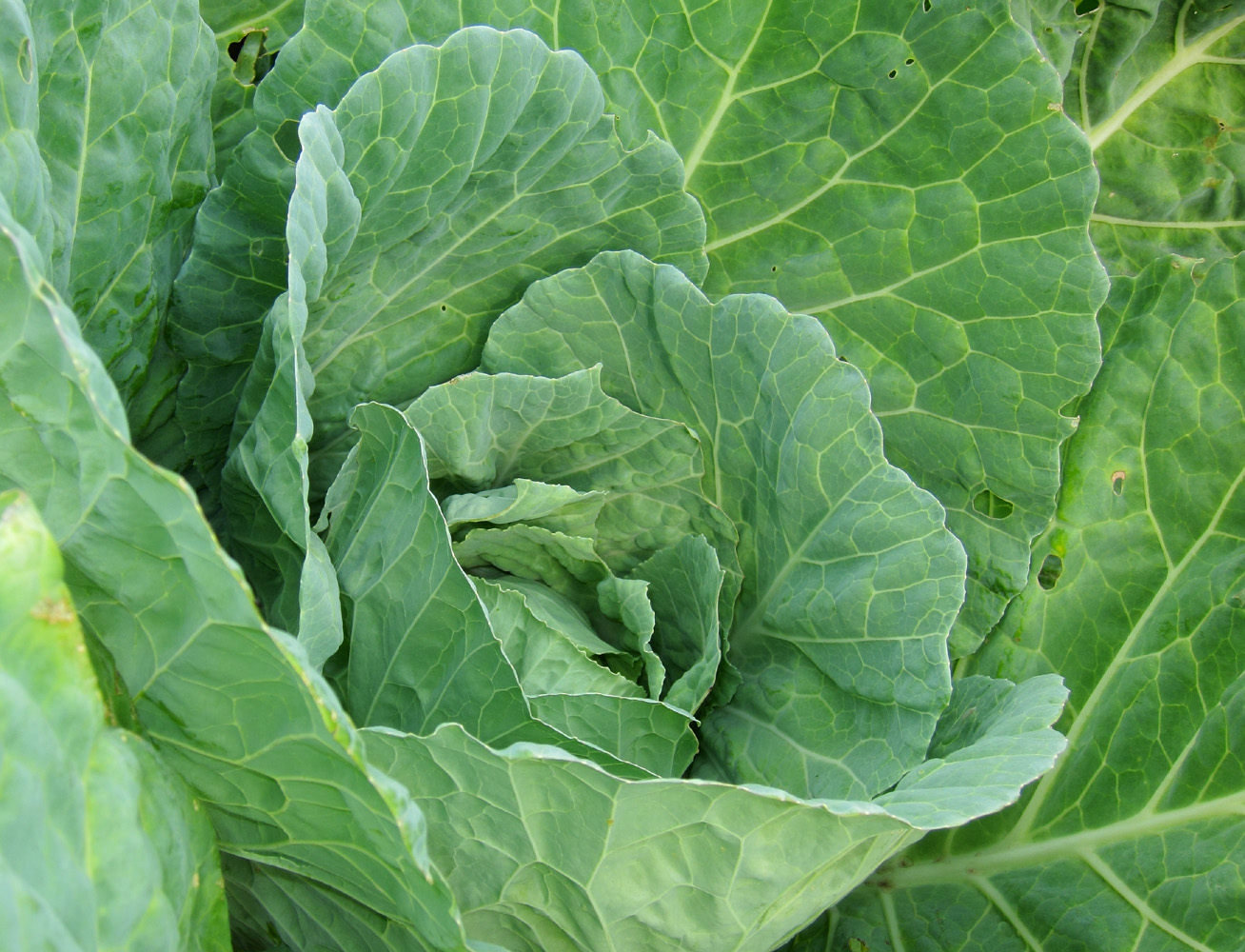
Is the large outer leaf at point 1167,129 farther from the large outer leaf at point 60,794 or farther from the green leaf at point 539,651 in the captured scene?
the large outer leaf at point 60,794

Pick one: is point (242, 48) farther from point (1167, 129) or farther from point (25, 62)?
point (1167, 129)

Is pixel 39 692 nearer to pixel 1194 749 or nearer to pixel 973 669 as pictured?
pixel 973 669

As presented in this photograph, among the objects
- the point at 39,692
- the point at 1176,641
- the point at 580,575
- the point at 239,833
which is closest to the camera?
the point at 39,692

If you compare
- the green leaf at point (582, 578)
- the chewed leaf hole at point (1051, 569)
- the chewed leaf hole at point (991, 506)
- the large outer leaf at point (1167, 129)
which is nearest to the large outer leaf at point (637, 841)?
the green leaf at point (582, 578)

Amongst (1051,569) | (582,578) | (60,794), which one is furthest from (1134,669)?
(60,794)

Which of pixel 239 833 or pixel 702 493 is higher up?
pixel 702 493

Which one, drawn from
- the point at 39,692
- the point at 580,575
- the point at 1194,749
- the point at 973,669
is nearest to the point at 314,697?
the point at 39,692
